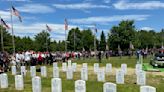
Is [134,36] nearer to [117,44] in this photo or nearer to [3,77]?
[117,44]

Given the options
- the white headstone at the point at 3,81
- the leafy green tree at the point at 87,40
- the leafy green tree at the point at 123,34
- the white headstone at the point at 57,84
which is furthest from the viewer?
the leafy green tree at the point at 87,40

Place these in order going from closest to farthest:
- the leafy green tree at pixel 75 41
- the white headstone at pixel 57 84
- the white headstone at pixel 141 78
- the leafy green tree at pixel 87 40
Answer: the white headstone at pixel 57 84, the white headstone at pixel 141 78, the leafy green tree at pixel 75 41, the leafy green tree at pixel 87 40

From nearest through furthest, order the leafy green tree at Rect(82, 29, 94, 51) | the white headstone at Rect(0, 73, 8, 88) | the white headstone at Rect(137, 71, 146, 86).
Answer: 1. the white headstone at Rect(137, 71, 146, 86)
2. the white headstone at Rect(0, 73, 8, 88)
3. the leafy green tree at Rect(82, 29, 94, 51)

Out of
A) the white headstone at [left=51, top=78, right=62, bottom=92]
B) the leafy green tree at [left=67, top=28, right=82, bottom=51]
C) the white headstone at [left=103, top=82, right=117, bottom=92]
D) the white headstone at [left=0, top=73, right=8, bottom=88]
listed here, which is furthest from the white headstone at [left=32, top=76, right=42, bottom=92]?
the leafy green tree at [left=67, top=28, right=82, bottom=51]

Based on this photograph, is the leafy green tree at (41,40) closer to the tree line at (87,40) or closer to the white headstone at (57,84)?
the tree line at (87,40)

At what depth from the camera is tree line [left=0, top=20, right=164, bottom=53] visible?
330ft

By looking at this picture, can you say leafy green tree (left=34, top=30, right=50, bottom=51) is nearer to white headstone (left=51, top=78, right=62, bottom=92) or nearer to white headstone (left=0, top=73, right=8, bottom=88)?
white headstone (left=0, top=73, right=8, bottom=88)

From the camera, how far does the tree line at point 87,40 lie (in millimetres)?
100500

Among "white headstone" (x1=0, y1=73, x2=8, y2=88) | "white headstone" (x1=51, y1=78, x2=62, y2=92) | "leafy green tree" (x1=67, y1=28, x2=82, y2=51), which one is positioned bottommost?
"white headstone" (x1=0, y1=73, x2=8, y2=88)

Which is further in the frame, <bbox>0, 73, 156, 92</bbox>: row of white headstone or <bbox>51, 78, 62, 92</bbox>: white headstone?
<bbox>51, 78, 62, 92</bbox>: white headstone

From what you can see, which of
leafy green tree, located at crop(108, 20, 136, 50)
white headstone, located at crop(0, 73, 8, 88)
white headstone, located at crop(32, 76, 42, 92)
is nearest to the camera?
white headstone, located at crop(32, 76, 42, 92)

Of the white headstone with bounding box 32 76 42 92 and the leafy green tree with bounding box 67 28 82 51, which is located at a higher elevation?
the leafy green tree with bounding box 67 28 82 51

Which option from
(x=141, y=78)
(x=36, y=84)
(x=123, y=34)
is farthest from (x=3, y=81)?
(x=123, y=34)

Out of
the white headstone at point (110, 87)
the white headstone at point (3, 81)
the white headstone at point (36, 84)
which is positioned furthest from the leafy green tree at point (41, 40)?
the white headstone at point (110, 87)
